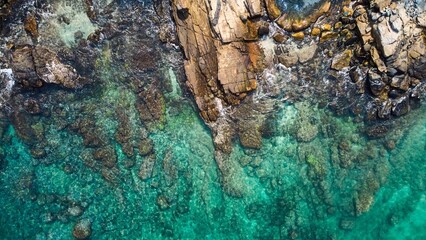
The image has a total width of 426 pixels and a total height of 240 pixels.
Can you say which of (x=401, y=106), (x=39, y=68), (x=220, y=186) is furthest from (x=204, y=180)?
(x=401, y=106)

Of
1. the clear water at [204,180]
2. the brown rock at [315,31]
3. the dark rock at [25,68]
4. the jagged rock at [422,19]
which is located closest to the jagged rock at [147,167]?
the clear water at [204,180]

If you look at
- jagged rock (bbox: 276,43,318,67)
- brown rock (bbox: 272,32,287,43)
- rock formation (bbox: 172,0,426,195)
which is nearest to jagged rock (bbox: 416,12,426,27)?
rock formation (bbox: 172,0,426,195)

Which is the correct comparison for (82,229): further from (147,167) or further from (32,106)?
(32,106)

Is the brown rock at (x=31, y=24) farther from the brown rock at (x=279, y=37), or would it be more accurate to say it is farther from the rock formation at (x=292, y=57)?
the brown rock at (x=279, y=37)

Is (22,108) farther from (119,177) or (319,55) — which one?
(319,55)

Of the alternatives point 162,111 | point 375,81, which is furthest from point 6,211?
point 375,81

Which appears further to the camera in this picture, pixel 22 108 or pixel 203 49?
pixel 22 108
